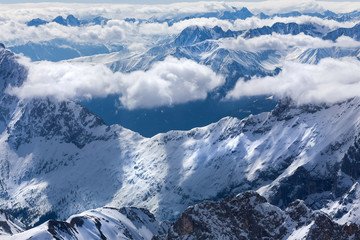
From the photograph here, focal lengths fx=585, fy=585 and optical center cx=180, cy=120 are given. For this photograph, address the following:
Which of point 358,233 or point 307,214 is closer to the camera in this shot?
point 358,233

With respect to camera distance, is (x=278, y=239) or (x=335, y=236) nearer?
(x=335, y=236)

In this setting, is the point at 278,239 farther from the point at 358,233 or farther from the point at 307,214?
the point at 358,233

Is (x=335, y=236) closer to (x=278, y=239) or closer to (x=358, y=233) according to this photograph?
(x=358, y=233)

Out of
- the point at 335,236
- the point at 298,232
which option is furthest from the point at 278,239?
the point at 335,236

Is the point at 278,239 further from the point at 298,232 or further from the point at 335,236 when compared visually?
the point at 335,236

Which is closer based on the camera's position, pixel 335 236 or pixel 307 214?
pixel 335 236

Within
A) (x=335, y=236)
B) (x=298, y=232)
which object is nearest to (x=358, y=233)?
(x=335, y=236)
